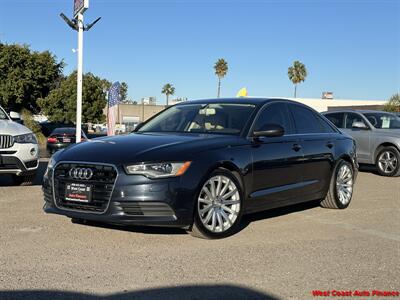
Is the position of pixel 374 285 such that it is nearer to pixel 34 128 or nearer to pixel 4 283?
pixel 4 283

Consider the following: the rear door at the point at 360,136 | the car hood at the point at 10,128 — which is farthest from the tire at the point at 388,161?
the car hood at the point at 10,128

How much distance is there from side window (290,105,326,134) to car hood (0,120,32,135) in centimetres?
464

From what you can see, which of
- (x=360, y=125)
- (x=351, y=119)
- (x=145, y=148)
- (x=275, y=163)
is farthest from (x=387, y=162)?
(x=145, y=148)

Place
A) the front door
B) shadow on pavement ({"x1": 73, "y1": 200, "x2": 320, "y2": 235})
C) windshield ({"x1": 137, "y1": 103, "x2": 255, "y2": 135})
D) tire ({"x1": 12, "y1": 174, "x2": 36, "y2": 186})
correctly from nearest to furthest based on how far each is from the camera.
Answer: shadow on pavement ({"x1": 73, "y1": 200, "x2": 320, "y2": 235})
the front door
windshield ({"x1": 137, "y1": 103, "x2": 255, "y2": 135})
tire ({"x1": 12, "y1": 174, "x2": 36, "y2": 186})

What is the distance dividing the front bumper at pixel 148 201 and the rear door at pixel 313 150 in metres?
2.16

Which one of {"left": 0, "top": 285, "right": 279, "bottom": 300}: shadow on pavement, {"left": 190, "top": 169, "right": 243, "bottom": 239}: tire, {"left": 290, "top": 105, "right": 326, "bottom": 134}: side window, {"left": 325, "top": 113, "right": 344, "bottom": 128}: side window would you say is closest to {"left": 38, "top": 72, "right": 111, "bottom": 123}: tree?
{"left": 325, "top": 113, "right": 344, "bottom": 128}: side window

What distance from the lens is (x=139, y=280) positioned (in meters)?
4.16

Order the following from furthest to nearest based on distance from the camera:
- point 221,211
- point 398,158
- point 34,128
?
point 34,128
point 398,158
point 221,211

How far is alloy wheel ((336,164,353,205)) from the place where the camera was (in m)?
7.55

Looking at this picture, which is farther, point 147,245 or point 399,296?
point 147,245

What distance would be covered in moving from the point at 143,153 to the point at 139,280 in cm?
146

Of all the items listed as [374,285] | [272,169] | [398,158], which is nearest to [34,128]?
[398,158]

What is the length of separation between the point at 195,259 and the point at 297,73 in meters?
78.6

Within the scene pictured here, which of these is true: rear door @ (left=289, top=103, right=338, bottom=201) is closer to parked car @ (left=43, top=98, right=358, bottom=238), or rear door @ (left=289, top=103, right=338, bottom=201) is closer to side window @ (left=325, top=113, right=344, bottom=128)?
parked car @ (left=43, top=98, right=358, bottom=238)
